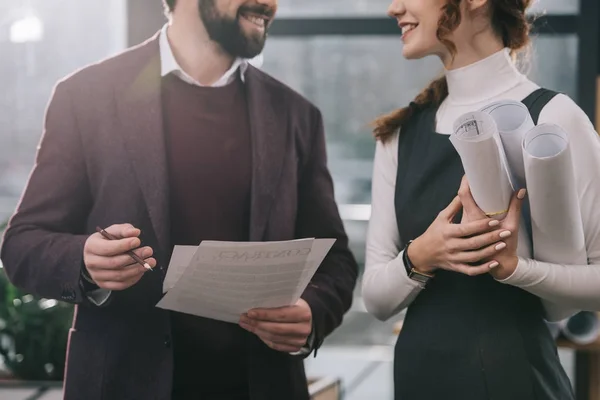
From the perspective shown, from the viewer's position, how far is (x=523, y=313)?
1.66 metres

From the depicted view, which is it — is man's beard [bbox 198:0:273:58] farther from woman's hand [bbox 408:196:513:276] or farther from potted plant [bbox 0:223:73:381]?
potted plant [bbox 0:223:73:381]

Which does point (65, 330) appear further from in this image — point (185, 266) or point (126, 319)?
point (185, 266)

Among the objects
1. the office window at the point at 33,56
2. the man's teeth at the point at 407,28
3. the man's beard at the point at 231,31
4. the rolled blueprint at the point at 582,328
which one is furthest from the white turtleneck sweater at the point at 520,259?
the office window at the point at 33,56

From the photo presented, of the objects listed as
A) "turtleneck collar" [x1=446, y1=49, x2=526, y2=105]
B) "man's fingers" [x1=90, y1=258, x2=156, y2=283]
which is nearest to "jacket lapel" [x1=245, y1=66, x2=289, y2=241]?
"man's fingers" [x1=90, y1=258, x2=156, y2=283]

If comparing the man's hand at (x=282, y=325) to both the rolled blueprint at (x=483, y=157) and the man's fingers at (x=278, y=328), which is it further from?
the rolled blueprint at (x=483, y=157)

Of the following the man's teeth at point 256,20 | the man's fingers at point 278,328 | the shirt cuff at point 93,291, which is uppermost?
the man's teeth at point 256,20

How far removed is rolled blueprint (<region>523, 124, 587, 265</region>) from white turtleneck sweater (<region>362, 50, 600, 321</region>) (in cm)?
3

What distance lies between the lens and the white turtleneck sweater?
1.55 metres

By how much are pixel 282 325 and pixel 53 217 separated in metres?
0.49

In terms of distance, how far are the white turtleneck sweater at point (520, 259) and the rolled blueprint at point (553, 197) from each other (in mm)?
32

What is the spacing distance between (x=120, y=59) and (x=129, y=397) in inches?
27.3

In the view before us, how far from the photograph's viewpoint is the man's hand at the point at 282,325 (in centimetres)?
171

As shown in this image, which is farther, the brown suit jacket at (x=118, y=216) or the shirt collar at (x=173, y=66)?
the shirt collar at (x=173, y=66)

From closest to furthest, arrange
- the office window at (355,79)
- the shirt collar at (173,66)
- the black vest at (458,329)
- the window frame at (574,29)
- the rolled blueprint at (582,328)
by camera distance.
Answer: the black vest at (458,329)
the shirt collar at (173,66)
the rolled blueprint at (582,328)
the window frame at (574,29)
the office window at (355,79)
